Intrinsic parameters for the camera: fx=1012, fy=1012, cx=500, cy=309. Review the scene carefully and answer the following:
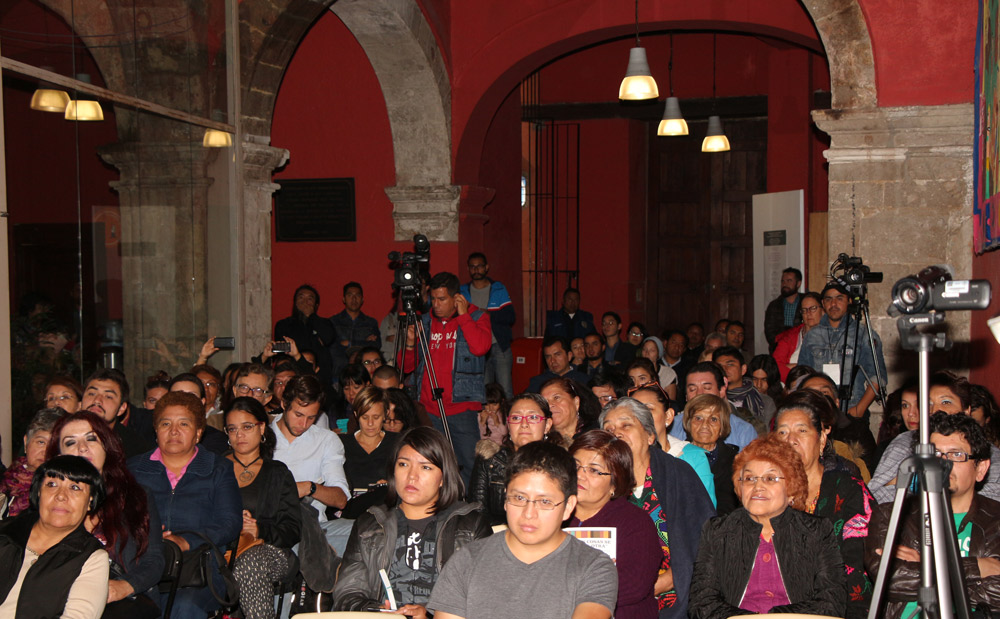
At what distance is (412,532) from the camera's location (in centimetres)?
317

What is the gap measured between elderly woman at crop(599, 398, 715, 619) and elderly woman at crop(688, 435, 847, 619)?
0.28 m

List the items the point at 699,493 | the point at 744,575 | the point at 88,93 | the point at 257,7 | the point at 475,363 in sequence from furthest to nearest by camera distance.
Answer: the point at 257,7, the point at 475,363, the point at 88,93, the point at 699,493, the point at 744,575

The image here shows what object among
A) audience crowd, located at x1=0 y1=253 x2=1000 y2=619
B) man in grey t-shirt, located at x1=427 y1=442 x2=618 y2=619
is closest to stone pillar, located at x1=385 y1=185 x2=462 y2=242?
audience crowd, located at x1=0 y1=253 x2=1000 y2=619

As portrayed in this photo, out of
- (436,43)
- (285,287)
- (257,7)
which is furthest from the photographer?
(285,287)

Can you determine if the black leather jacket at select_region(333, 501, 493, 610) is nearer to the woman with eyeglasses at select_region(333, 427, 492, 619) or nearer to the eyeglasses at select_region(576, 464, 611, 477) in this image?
the woman with eyeglasses at select_region(333, 427, 492, 619)

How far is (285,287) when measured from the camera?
920cm

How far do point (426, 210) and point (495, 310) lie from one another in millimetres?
1456

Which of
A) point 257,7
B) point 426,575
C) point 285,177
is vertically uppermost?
point 257,7

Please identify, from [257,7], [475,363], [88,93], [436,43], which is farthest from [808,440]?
[436,43]

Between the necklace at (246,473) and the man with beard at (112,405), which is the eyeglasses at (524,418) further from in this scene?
the man with beard at (112,405)

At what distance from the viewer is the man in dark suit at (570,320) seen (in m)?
9.97

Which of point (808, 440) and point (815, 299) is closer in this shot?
point (808, 440)

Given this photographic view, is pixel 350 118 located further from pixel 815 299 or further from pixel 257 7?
pixel 815 299

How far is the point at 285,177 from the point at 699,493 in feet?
21.3
